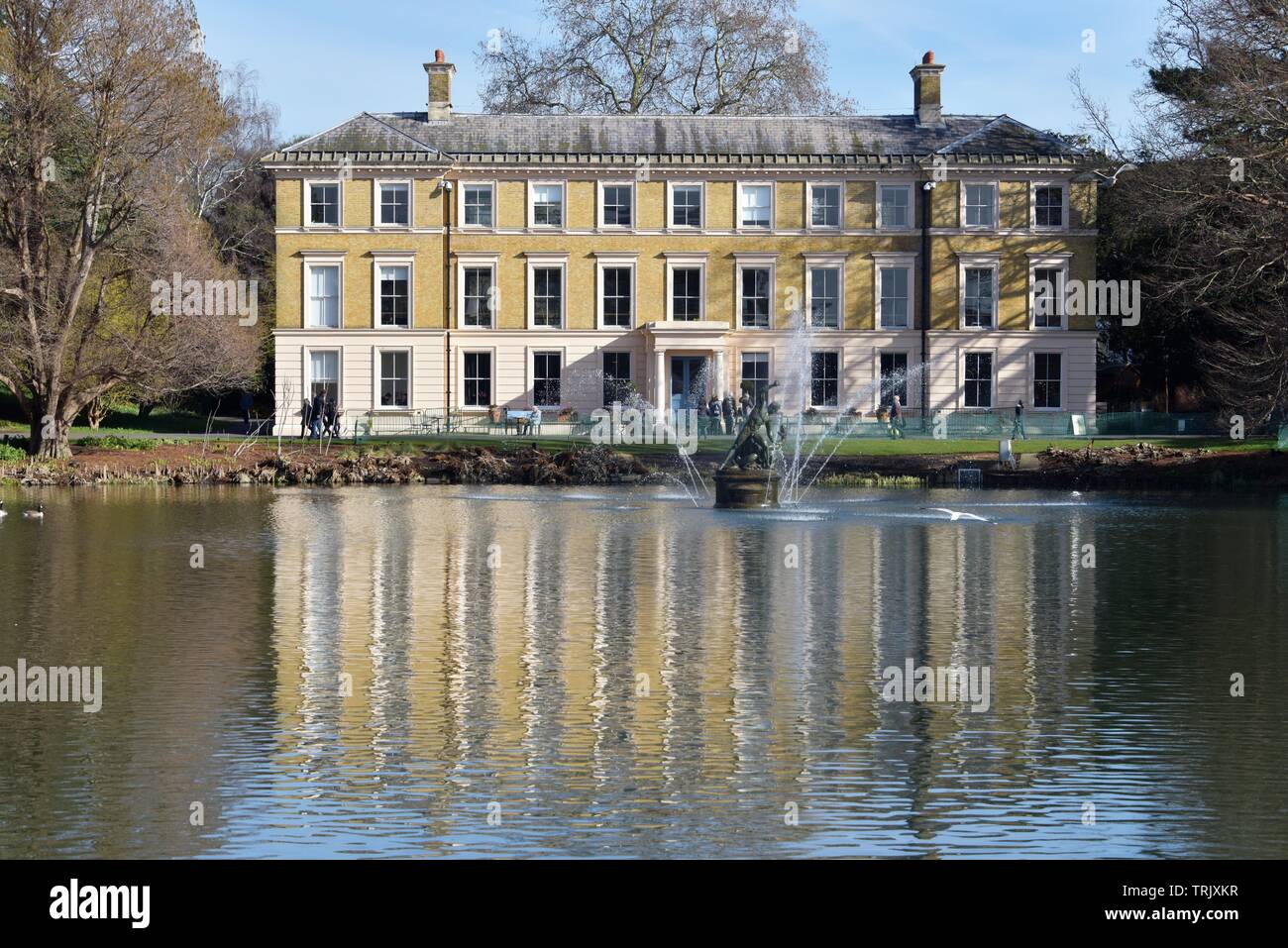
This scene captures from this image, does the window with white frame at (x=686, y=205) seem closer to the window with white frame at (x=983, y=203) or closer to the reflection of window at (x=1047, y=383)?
the window with white frame at (x=983, y=203)

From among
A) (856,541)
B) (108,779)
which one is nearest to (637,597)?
(856,541)

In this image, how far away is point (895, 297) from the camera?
61469 millimetres

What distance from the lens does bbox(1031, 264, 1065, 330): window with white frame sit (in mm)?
61156

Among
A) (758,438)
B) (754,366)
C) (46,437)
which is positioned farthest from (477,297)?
(758,438)

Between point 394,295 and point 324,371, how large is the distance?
3937mm

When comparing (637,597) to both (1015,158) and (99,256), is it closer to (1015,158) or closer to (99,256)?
(99,256)

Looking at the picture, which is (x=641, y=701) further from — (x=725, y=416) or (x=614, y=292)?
(x=614, y=292)

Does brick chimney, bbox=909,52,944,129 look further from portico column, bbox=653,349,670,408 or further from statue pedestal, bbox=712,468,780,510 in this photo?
statue pedestal, bbox=712,468,780,510

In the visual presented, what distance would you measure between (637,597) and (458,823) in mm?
9809

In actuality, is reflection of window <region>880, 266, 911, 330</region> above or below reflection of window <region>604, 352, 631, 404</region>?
above

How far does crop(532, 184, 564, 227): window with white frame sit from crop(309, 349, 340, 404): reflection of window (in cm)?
926

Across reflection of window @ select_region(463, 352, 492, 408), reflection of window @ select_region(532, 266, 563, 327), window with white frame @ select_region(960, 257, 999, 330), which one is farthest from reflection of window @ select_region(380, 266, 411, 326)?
window with white frame @ select_region(960, 257, 999, 330)

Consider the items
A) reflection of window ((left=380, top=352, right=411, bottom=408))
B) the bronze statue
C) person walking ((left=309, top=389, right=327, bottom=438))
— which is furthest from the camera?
reflection of window ((left=380, top=352, right=411, bottom=408))

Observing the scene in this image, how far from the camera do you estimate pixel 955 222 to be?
60.9 metres
